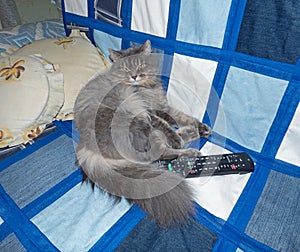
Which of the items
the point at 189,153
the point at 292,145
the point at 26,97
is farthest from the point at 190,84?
the point at 26,97

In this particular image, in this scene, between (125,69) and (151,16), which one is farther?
(125,69)

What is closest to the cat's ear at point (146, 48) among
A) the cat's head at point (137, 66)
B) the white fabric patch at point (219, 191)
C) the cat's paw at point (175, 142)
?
the cat's head at point (137, 66)

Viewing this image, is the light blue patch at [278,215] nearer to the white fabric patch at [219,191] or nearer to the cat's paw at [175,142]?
the white fabric patch at [219,191]

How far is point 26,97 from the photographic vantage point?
3.18ft

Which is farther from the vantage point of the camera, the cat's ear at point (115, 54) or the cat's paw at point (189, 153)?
the cat's ear at point (115, 54)

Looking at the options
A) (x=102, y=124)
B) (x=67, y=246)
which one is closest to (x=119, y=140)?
(x=102, y=124)

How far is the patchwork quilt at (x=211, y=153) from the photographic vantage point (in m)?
0.72

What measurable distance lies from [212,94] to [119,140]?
0.41 m

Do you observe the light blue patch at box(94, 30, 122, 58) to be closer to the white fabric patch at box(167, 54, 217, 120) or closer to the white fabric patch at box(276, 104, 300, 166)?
the white fabric patch at box(167, 54, 217, 120)

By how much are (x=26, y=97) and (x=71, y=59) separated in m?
0.29

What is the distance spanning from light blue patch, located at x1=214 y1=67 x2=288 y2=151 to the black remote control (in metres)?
0.10

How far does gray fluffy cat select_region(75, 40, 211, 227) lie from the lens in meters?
0.76

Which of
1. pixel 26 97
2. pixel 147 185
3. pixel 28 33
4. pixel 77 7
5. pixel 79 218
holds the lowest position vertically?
pixel 79 218

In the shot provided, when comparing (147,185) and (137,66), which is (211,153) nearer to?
(147,185)
